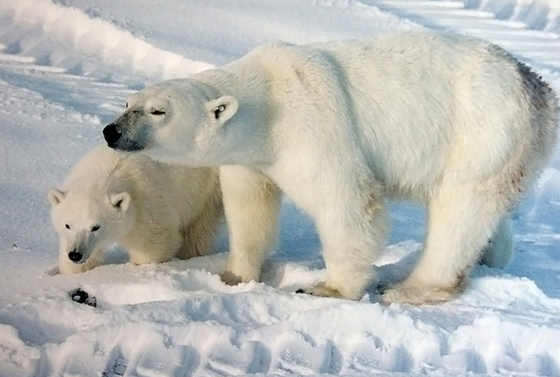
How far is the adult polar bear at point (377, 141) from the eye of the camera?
3.43m

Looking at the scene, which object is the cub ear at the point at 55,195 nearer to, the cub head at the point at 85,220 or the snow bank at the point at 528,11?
the cub head at the point at 85,220

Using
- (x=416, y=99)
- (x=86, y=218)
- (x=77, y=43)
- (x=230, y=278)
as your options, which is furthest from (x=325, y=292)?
(x=77, y=43)

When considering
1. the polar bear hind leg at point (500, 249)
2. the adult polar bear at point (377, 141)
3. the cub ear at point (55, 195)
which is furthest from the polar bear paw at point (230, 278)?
the polar bear hind leg at point (500, 249)

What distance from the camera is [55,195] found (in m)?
3.88

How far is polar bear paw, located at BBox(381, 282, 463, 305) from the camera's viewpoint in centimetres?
369

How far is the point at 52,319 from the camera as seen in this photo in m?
3.23

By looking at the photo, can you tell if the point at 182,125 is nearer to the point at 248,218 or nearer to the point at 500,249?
the point at 248,218

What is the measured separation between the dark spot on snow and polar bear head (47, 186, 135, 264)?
0.22 m

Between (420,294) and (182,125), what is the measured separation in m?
Result: 1.31

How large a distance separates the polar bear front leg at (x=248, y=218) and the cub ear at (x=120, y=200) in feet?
1.53

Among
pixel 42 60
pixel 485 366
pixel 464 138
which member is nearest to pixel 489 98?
pixel 464 138

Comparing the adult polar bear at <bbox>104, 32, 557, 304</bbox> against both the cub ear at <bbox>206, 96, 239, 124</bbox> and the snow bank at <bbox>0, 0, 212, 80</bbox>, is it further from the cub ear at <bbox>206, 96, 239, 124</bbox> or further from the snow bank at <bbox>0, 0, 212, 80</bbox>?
the snow bank at <bbox>0, 0, 212, 80</bbox>

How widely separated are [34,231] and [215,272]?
39.0 inches

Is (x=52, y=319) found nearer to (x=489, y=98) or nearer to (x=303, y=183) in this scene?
(x=303, y=183)
